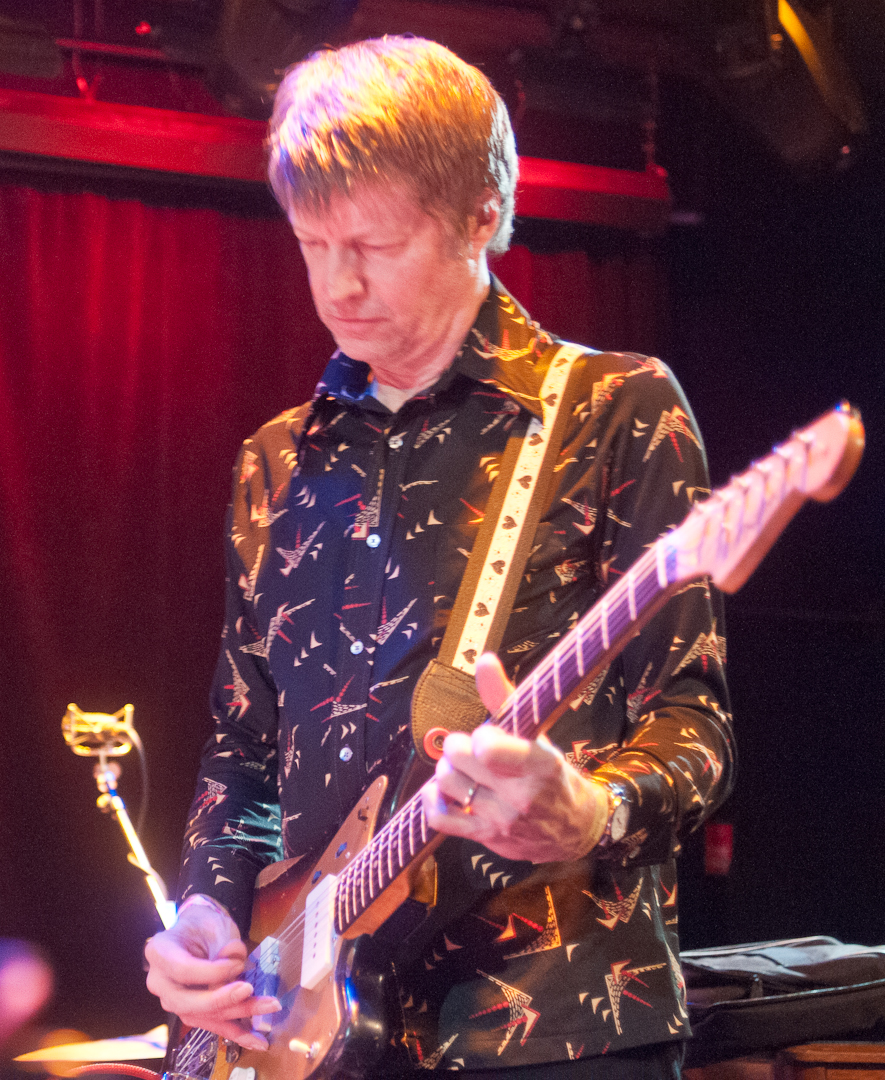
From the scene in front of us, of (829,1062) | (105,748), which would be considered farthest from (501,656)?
(105,748)

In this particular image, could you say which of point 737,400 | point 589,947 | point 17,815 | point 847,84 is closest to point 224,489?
point 17,815

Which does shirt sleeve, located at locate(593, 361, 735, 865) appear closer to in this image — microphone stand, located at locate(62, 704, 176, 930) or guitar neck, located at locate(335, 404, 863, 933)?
guitar neck, located at locate(335, 404, 863, 933)

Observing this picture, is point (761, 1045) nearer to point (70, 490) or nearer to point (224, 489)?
point (224, 489)

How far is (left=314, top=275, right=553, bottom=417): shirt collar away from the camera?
5.02 ft

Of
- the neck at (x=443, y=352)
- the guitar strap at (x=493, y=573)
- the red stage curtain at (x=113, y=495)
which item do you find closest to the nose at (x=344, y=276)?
the neck at (x=443, y=352)

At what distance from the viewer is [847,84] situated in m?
3.47

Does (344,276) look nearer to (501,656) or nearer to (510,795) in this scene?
(501,656)

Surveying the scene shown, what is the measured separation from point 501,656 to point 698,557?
50 centimetres

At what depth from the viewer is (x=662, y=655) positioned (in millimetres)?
1312

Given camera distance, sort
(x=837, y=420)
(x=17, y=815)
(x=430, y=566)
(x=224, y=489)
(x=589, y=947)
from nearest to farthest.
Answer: (x=837, y=420) → (x=589, y=947) → (x=430, y=566) → (x=17, y=815) → (x=224, y=489)

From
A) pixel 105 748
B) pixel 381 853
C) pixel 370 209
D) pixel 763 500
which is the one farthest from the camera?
pixel 105 748

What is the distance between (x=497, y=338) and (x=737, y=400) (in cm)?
295

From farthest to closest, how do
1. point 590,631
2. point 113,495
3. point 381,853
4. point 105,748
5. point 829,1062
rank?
1. point 113,495
2. point 105,748
3. point 829,1062
4. point 381,853
5. point 590,631

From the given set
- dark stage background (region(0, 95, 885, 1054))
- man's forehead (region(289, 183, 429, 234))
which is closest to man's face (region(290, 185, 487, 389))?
man's forehead (region(289, 183, 429, 234))
